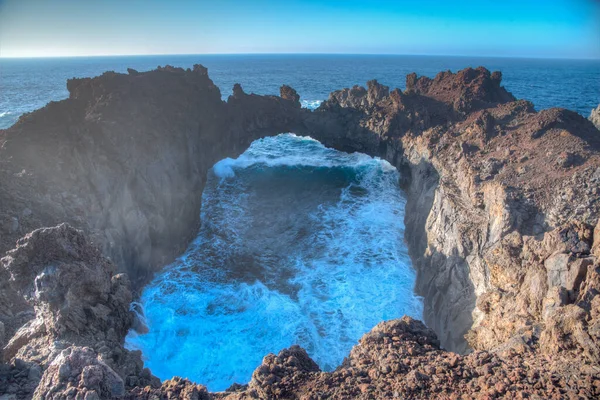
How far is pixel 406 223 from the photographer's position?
1163 inches

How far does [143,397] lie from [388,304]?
16.1 metres

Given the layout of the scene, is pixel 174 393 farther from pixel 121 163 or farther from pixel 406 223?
pixel 406 223

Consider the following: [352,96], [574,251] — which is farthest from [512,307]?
[352,96]

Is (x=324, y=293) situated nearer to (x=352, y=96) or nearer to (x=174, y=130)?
(x=174, y=130)

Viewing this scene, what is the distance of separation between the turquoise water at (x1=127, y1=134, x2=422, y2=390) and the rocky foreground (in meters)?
2.13

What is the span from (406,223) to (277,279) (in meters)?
11.7

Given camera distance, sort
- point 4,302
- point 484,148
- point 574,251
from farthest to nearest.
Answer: point 484,148 < point 4,302 < point 574,251

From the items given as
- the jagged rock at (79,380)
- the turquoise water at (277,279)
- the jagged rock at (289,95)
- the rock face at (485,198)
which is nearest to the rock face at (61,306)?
the jagged rock at (79,380)

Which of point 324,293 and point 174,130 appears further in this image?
point 174,130

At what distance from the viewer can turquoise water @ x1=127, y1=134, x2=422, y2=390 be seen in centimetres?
1920

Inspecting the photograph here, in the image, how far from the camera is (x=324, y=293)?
23203mm

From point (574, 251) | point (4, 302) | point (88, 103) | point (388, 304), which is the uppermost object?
point (88, 103)

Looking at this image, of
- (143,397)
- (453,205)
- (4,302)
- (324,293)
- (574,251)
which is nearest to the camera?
→ (143,397)

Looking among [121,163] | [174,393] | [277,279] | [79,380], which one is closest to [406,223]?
[277,279]
